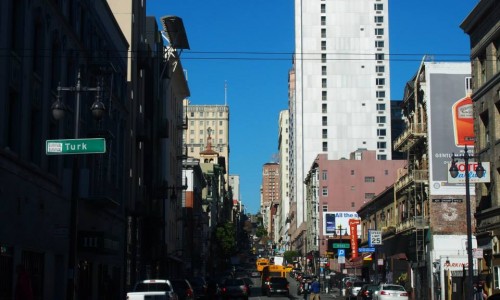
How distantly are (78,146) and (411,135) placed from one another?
39.7m

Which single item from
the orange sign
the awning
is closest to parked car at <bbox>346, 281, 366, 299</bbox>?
the awning

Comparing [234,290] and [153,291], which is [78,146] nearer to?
[153,291]

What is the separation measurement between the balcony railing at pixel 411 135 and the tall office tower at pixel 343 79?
8361cm

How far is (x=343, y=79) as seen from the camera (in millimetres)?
149750

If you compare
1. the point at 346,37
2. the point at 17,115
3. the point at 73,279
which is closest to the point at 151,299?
the point at 73,279

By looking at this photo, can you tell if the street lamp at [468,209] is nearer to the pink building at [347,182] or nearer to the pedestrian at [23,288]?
the pedestrian at [23,288]

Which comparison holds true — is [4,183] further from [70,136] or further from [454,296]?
[454,296]

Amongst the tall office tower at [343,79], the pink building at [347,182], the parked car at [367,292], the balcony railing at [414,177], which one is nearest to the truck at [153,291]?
the parked car at [367,292]

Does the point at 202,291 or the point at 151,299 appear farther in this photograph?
the point at 202,291

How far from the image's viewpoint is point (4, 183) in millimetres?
24688

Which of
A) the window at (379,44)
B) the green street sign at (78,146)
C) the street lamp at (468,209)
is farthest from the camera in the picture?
the window at (379,44)

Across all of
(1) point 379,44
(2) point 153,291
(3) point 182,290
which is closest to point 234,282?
(3) point 182,290

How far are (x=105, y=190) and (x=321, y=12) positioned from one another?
120 meters

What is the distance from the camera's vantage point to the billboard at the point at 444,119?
55312 mm
